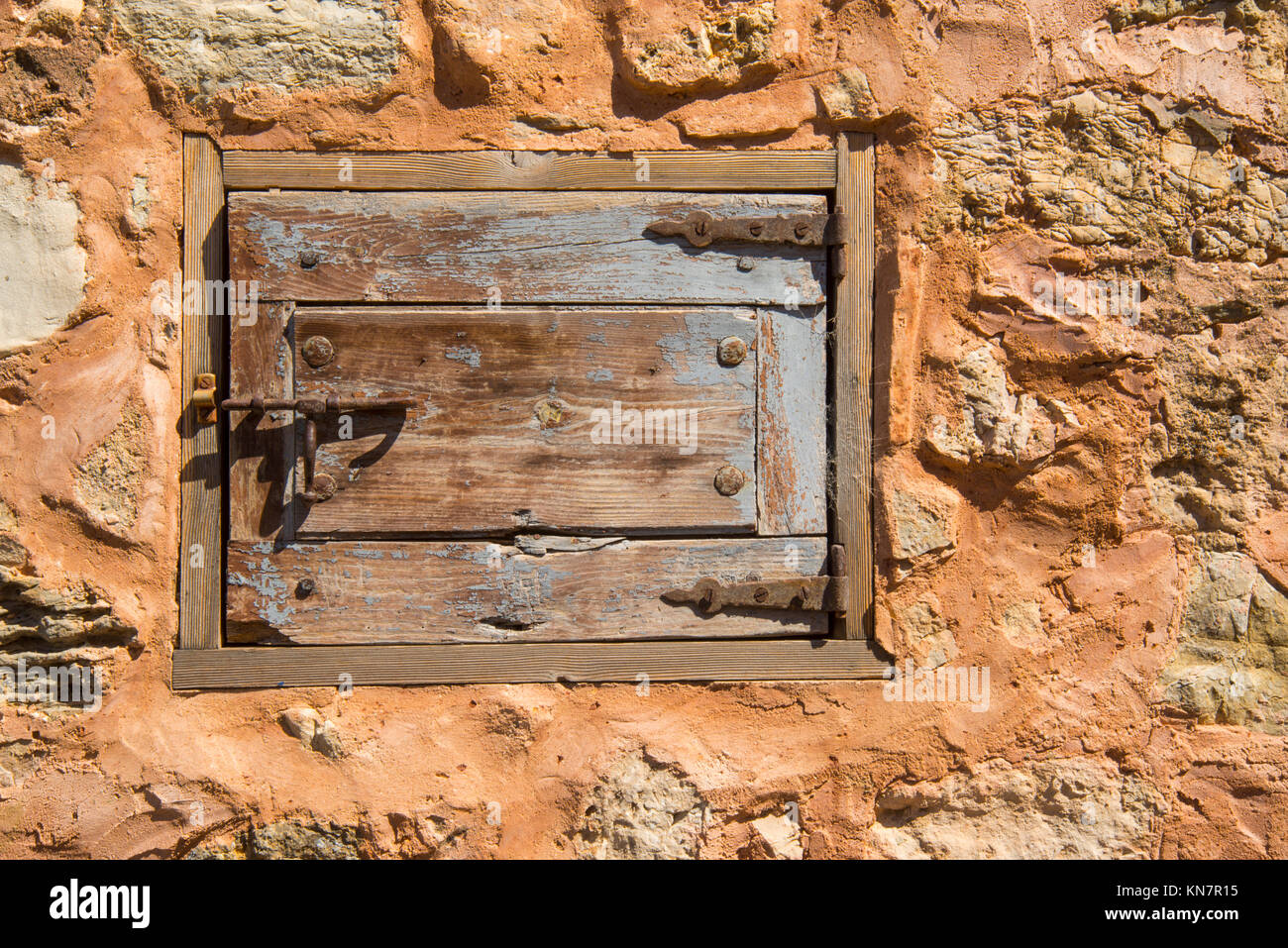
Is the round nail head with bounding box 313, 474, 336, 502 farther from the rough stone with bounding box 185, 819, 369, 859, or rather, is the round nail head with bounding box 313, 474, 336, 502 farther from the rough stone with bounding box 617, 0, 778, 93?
the rough stone with bounding box 617, 0, 778, 93

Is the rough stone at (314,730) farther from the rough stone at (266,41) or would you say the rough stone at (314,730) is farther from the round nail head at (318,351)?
the rough stone at (266,41)

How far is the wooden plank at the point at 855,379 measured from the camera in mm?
2086

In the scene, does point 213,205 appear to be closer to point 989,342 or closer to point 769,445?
point 769,445

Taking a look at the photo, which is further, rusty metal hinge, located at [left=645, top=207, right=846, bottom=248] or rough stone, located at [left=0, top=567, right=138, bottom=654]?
rusty metal hinge, located at [left=645, top=207, right=846, bottom=248]

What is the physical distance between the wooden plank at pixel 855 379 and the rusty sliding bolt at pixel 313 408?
115cm

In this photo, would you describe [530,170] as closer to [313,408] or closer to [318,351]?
[318,351]

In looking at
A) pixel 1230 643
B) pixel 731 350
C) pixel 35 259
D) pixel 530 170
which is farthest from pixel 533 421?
pixel 1230 643

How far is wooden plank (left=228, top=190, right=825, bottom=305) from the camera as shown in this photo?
1.99m

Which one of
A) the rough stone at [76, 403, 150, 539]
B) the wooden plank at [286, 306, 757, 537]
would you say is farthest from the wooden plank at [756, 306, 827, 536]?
the rough stone at [76, 403, 150, 539]

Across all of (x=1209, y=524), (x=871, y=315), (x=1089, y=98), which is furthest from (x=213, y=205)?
(x=1209, y=524)

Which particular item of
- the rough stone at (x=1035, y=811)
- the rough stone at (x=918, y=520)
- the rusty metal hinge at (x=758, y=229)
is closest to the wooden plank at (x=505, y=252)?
the rusty metal hinge at (x=758, y=229)

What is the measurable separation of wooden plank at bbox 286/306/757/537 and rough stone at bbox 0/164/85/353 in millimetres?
582

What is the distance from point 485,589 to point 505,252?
35.2 inches

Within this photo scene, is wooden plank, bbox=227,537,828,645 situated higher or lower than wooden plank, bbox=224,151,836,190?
lower
